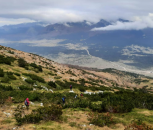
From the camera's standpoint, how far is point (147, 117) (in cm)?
987

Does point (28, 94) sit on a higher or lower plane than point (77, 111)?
higher

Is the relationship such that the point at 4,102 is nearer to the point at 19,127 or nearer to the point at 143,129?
the point at 19,127

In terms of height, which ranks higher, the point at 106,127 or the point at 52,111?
the point at 52,111

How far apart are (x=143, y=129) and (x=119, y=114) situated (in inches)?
138

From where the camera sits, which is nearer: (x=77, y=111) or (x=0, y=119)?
(x=0, y=119)

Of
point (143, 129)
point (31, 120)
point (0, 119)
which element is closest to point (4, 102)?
point (0, 119)

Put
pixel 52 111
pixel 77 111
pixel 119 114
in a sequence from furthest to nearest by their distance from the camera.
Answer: pixel 77 111 < pixel 119 114 < pixel 52 111

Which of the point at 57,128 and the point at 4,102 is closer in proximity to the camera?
the point at 57,128

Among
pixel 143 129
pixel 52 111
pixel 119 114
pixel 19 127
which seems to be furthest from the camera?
pixel 119 114

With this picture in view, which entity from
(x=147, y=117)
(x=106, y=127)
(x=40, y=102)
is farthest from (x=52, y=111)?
(x=147, y=117)

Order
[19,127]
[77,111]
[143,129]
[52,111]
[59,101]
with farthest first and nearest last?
[59,101] → [77,111] → [52,111] → [19,127] → [143,129]

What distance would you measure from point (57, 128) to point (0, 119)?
381cm

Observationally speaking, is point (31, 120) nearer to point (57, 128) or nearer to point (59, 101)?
point (57, 128)

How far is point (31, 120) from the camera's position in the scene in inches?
341
